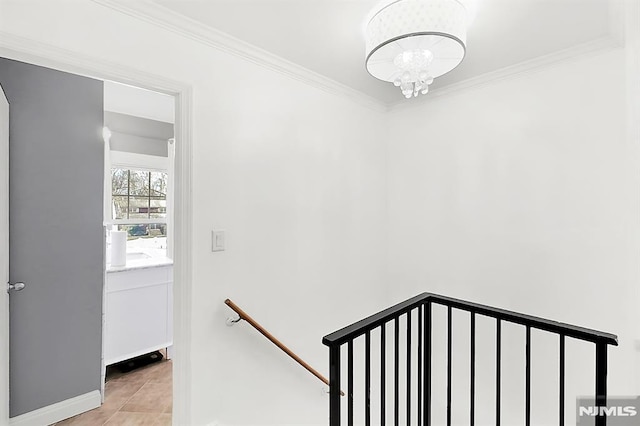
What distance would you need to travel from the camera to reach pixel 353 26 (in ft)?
5.43

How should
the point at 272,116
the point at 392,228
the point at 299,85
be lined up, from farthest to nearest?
the point at 392,228 → the point at 299,85 → the point at 272,116

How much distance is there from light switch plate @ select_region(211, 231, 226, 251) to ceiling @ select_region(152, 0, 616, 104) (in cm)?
107

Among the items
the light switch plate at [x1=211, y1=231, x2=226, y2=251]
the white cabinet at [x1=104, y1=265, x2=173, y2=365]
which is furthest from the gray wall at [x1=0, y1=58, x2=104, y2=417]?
the light switch plate at [x1=211, y1=231, x2=226, y2=251]

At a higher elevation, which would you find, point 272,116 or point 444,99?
point 444,99

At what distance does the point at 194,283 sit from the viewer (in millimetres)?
1643

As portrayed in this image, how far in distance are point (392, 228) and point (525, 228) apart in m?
1.03

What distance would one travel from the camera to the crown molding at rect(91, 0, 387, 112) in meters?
1.45

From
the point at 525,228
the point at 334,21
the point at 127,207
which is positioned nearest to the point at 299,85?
the point at 334,21

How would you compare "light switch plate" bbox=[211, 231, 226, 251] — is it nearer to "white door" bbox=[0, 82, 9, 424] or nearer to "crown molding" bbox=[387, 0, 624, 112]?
"white door" bbox=[0, 82, 9, 424]

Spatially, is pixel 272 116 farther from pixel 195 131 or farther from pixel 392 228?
pixel 392 228

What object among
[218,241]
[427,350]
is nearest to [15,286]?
[218,241]

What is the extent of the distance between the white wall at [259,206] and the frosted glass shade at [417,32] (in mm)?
775

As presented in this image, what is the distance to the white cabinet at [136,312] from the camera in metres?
2.79

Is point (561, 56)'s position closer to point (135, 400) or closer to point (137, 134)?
point (135, 400)
